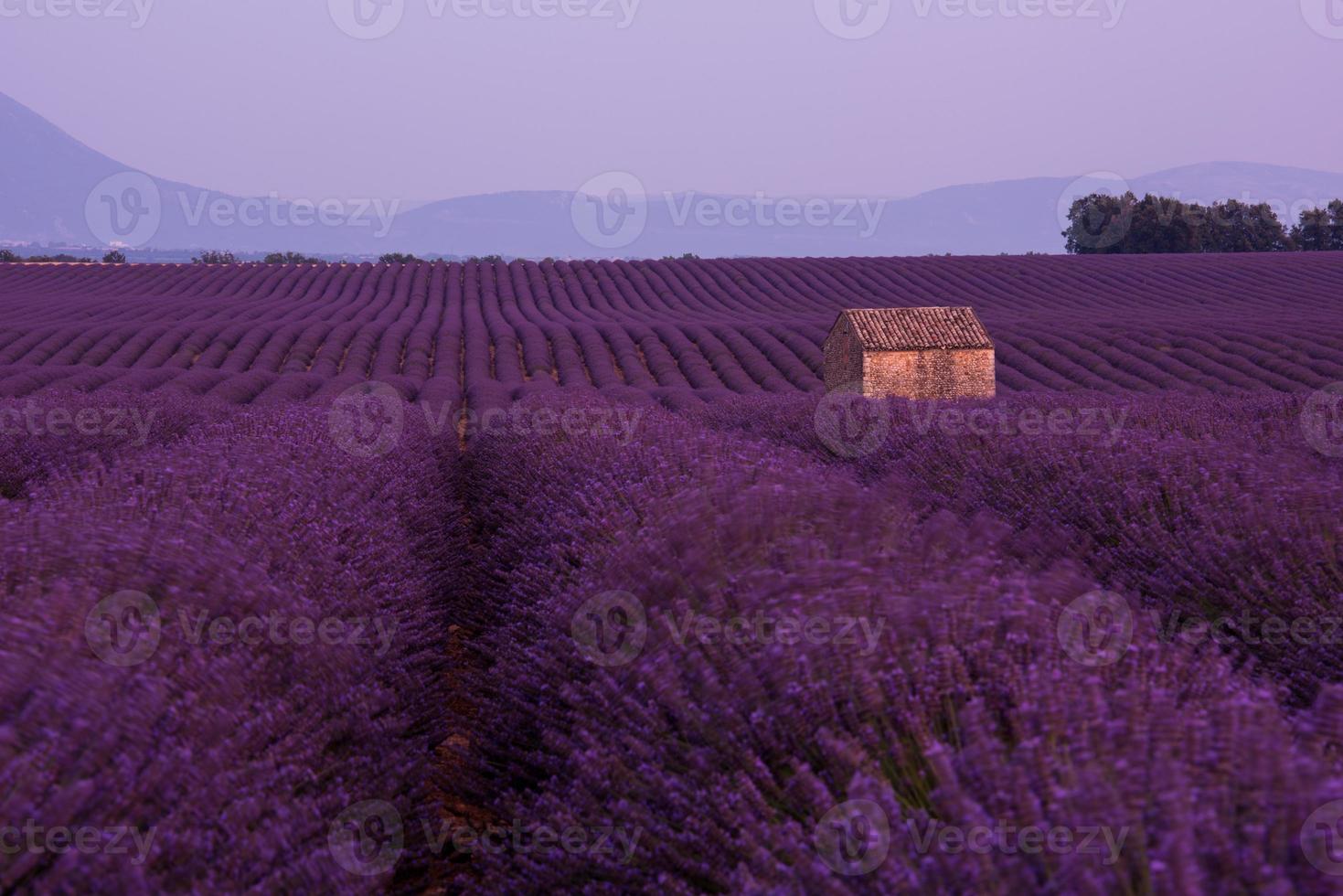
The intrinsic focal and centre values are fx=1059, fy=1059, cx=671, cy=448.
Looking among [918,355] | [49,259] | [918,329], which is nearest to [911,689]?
[918,355]

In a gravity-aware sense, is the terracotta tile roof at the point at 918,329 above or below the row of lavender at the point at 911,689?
above

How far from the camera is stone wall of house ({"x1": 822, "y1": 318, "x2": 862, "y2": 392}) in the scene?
20484 mm

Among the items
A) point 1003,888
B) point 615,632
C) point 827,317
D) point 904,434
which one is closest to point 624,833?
point 615,632

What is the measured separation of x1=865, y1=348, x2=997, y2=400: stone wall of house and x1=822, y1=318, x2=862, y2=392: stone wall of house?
47 cm

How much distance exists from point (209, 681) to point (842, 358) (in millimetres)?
19730

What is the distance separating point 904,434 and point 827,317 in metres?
28.6

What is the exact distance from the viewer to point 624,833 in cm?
243

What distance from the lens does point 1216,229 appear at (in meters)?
61.7

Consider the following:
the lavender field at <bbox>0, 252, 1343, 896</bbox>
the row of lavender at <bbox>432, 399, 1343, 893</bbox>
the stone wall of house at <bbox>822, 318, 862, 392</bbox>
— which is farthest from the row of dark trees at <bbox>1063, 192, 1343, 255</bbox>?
the row of lavender at <bbox>432, 399, 1343, 893</bbox>

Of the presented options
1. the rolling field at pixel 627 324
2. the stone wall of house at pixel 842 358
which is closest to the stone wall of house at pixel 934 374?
the stone wall of house at pixel 842 358

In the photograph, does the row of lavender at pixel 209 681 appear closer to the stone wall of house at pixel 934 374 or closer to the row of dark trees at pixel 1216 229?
the stone wall of house at pixel 934 374

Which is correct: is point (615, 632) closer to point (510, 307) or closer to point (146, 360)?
point (146, 360)

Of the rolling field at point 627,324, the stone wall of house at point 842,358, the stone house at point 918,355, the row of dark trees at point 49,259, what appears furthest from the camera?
the row of dark trees at point 49,259

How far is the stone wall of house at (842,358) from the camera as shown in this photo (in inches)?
806
